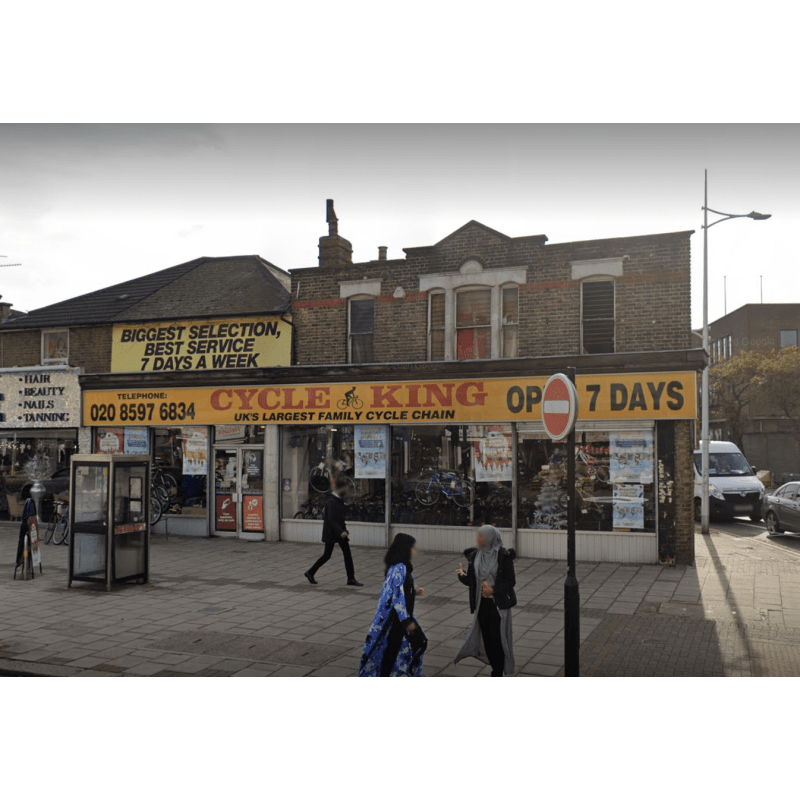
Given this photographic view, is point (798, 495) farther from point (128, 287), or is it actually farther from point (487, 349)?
point (128, 287)

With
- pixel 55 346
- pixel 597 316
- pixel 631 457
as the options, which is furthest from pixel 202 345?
pixel 631 457

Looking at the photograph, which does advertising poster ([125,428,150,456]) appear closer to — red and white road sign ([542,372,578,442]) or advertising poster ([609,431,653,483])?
advertising poster ([609,431,653,483])

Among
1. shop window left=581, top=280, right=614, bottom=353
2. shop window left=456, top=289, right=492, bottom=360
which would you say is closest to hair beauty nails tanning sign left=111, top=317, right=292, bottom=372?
shop window left=456, top=289, right=492, bottom=360

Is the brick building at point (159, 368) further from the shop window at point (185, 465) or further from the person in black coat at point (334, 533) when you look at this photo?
the person in black coat at point (334, 533)

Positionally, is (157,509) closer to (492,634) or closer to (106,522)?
(106,522)

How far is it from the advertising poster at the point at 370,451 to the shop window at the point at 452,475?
29 centimetres

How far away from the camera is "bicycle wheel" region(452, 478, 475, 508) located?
16.8m

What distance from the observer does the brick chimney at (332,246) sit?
63.7 ft

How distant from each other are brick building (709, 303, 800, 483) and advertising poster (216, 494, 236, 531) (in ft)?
107

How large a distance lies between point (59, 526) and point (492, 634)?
1434 centimetres

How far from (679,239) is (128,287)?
1643cm

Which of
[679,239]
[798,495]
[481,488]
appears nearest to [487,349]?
[481,488]

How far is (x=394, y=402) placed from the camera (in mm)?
17516

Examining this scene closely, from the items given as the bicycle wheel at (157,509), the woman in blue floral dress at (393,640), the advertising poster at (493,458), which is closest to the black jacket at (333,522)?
the advertising poster at (493,458)
